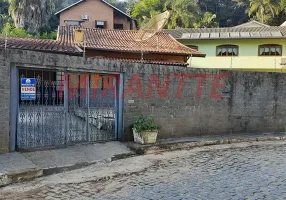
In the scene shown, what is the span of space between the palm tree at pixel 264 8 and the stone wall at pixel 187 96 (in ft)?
95.0

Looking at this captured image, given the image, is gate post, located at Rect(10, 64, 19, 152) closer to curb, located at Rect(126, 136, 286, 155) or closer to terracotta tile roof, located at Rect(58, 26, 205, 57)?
curb, located at Rect(126, 136, 286, 155)

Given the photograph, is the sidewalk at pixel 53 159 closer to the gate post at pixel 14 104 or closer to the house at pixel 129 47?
the gate post at pixel 14 104

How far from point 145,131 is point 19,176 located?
3952 millimetres

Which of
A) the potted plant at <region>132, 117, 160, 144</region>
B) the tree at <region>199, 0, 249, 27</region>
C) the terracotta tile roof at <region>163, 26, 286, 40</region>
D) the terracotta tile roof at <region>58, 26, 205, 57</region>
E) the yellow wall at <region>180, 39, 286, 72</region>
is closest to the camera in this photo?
the potted plant at <region>132, 117, 160, 144</region>

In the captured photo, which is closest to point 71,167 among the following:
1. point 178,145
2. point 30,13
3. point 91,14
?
point 178,145

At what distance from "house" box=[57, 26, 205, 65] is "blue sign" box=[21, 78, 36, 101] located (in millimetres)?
10076

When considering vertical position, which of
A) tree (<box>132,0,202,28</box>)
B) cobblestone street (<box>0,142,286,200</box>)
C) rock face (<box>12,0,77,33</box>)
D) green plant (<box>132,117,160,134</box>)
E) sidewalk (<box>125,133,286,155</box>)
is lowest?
cobblestone street (<box>0,142,286,200</box>)

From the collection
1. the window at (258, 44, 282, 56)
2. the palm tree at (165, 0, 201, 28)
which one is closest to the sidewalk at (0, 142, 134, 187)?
the window at (258, 44, 282, 56)

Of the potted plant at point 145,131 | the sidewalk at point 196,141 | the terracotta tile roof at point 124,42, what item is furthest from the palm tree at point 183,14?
the potted plant at point 145,131

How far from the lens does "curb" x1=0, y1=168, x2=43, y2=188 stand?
5770 millimetres

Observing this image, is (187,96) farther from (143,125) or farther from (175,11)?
(175,11)

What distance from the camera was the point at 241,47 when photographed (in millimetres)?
26781

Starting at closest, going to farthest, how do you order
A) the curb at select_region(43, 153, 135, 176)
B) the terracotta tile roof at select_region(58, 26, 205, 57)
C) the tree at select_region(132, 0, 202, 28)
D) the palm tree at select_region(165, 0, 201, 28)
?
the curb at select_region(43, 153, 135, 176), the terracotta tile roof at select_region(58, 26, 205, 57), the palm tree at select_region(165, 0, 201, 28), the tree at select_region(132, 0, 202, 28)

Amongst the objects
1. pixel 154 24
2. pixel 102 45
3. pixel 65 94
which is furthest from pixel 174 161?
pixel 102 45
